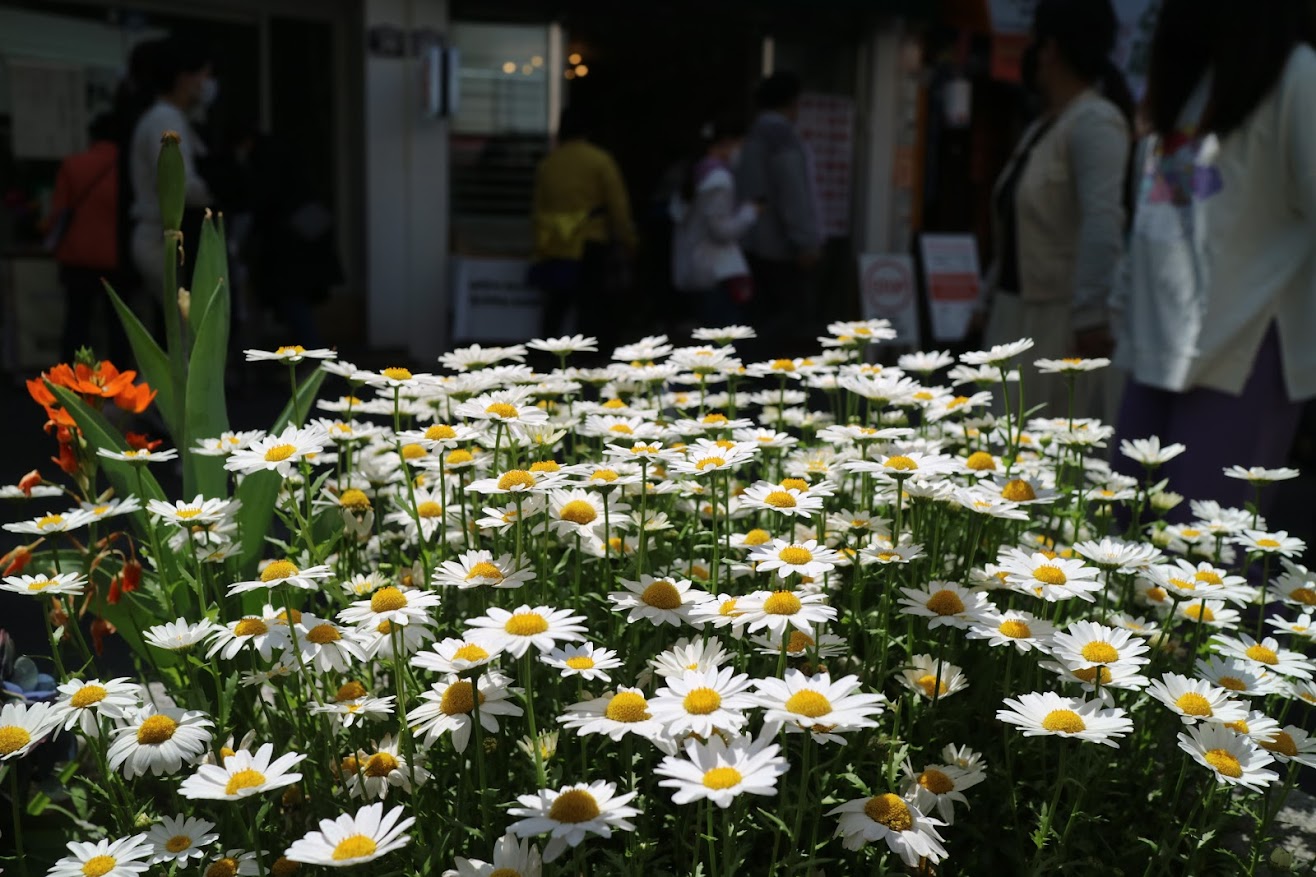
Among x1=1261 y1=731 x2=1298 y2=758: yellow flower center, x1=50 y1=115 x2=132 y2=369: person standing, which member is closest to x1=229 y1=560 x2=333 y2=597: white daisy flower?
x1=1261 y1=731 x2=1298 y2=758: yellow flower center

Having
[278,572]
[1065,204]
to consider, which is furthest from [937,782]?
[1065,204]

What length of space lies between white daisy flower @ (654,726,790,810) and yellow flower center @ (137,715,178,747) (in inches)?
24.5

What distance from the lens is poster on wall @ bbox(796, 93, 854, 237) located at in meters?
10.2

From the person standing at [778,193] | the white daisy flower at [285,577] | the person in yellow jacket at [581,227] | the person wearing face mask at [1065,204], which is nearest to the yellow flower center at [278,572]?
the white daisy flower at [285,577]

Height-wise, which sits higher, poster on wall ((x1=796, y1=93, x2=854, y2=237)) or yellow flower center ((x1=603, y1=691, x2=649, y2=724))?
poster on wall ((x1=796, y1=93, x2=854, y2=237))

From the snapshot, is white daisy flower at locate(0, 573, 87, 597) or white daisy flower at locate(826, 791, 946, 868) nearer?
white daisy flower at locate(826, 791, 946, 868)

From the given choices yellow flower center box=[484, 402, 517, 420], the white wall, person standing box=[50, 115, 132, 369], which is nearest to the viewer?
yellow flower center box=[484, 402, 517, 420]

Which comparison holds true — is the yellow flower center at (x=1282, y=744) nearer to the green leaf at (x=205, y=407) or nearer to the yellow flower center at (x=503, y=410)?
the yellow flower center at (x=503, y=410)

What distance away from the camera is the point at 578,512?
1.67 m

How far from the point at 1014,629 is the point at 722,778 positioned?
50 cm

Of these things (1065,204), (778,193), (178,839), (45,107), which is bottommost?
(178,839)

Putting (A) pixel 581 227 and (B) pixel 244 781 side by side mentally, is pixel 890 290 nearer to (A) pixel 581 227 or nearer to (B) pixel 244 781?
(A) pixel 581 227

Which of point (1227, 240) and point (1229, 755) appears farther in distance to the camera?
point (1227, 240)

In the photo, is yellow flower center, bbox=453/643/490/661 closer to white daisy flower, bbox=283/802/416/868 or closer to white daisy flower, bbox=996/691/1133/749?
white daisy flower, bbox=283/802/416/868
